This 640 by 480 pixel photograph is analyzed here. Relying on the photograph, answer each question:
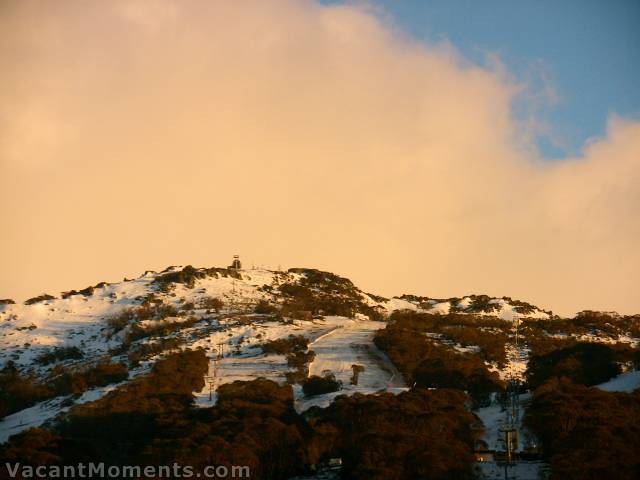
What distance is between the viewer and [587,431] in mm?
50250

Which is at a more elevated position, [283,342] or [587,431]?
[283,342]

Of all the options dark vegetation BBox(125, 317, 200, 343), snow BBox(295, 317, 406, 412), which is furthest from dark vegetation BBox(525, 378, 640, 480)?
dark vegetation BBox(125, 317, 200, 343)

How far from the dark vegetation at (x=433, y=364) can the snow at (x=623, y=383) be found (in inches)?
425

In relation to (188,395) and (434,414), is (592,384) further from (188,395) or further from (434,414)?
(188,395)

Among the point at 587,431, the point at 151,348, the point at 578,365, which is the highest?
the point at 151,348

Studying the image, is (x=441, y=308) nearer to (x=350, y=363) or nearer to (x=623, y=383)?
(x=350, y=363)

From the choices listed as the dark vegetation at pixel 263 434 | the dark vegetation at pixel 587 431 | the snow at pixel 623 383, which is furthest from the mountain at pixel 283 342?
the dark vegetation at pixel 587 431

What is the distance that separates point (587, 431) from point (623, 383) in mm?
32988

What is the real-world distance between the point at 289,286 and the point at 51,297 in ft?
138

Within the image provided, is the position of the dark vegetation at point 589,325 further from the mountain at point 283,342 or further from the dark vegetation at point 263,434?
the dark vegetation at point 263,434

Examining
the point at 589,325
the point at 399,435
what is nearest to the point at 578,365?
the point at 399,435

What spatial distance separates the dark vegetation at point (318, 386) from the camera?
257 ft

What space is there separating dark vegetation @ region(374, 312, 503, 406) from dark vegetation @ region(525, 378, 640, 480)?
1271 cm

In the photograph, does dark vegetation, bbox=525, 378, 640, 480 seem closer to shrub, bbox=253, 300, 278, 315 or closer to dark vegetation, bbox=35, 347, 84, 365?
shrub, bbox=253, 300, 278, 315
